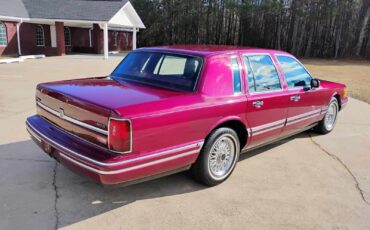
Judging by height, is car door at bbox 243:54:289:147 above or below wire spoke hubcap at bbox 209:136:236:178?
above

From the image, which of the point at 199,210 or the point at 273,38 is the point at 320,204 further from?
the point at 273,38

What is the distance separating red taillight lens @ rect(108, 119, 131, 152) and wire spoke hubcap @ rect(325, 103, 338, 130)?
458 cm

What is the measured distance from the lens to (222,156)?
420 centimetres

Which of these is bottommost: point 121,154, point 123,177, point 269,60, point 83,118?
point 123,177

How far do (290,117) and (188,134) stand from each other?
219 centimetres

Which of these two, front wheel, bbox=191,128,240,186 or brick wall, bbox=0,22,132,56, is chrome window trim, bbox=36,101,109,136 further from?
brick wall, bbox=0,22,132,56

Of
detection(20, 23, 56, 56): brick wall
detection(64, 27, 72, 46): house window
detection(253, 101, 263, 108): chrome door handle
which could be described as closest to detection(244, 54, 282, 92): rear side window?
detection(253, 101, 263, 108): chrome door handle

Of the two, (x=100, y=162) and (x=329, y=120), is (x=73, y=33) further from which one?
(x=100, y=162)

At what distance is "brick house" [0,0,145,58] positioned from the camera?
23.3 m

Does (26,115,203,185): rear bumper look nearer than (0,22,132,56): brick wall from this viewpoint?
Yes

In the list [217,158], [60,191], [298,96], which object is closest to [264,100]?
[298,96]

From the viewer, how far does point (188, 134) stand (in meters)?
3.63

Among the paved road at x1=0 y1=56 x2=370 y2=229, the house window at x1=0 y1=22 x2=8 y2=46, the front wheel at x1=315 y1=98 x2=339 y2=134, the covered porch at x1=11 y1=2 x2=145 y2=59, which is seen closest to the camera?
the paved road at x1=0 y1=56 x2=370 y2=229

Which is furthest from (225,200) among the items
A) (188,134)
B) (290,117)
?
(290,117)
